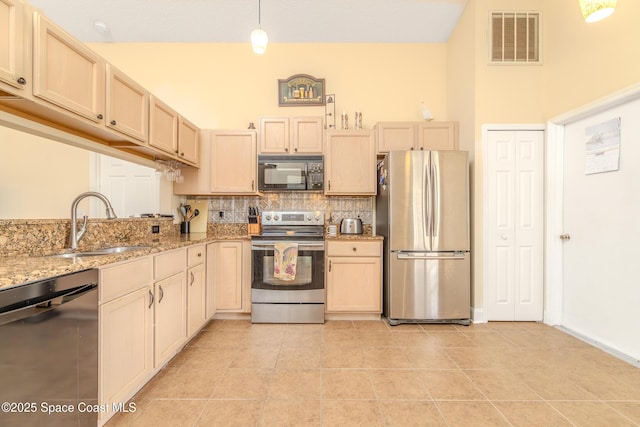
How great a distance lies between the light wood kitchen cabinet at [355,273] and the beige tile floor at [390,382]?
1.32ft

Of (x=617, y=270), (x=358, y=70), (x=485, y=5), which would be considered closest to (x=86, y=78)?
(x=358, y=70)

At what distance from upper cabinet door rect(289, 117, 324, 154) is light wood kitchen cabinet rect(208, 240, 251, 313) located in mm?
1299

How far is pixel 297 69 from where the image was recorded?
3.80 m

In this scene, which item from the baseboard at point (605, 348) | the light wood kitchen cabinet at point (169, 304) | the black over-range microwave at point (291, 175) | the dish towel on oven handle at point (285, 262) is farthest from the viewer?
the black over-range microwave at point (291, 175)

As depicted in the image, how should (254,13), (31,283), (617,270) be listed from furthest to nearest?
1. (254,13)
2. (617,270)
3. (31,283)

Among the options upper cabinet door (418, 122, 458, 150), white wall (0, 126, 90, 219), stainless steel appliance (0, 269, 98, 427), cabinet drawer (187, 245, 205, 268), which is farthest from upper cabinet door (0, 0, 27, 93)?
upper cabinet door (418, 122, 458, 150)

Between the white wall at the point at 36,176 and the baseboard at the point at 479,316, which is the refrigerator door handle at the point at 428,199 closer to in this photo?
the baseboard at the point at 479,316

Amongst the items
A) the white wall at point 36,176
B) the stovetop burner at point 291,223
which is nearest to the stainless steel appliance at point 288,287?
the stovetop burner at point 291,223

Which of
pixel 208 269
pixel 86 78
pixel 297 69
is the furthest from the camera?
pixel 297 69

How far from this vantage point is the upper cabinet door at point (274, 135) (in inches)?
131

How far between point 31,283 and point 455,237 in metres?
3.18

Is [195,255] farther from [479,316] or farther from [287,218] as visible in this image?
[479,316]

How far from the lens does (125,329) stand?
1.62 meters

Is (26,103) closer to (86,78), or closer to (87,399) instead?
(86,78)
